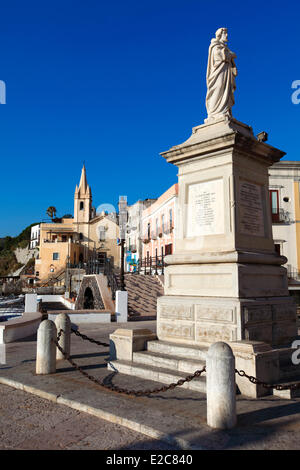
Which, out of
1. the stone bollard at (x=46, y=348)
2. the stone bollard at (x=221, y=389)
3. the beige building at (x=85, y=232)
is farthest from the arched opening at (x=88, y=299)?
the beige building at (x=85, y=232)

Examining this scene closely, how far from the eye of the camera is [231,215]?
5.63m

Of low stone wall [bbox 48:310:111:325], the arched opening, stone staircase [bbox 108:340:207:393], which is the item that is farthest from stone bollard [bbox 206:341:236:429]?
the arched opening

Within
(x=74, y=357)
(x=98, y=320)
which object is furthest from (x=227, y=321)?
(x=98, y=320)

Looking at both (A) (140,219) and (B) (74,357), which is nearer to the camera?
(B) (74,357)

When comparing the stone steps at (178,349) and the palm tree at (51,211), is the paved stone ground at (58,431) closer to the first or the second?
the stone steps at (178,349)

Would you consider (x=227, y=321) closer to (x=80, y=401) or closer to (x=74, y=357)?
(x=80, y=401)

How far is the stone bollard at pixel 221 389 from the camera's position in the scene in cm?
338

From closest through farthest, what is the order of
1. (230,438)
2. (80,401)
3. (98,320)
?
(230,438)
(80,401)
(98,320)

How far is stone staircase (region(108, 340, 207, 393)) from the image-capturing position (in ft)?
15.9

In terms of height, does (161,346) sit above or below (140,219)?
below

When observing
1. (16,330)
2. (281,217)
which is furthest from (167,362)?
(281,217)

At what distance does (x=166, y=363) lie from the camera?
5.28 m

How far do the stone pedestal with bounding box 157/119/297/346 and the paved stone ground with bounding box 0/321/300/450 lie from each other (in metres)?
1.10
